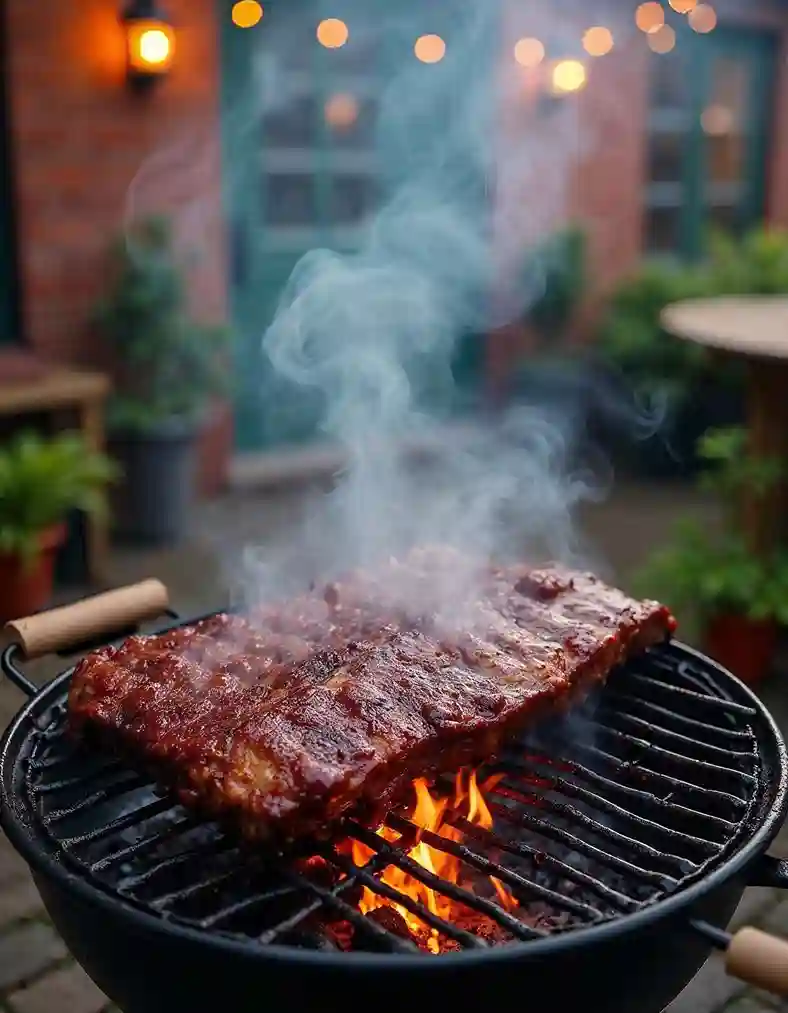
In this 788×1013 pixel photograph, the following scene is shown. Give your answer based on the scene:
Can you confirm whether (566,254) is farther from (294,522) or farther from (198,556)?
(198,556)

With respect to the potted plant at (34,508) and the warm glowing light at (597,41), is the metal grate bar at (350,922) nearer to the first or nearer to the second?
the potted plant at (34,508)

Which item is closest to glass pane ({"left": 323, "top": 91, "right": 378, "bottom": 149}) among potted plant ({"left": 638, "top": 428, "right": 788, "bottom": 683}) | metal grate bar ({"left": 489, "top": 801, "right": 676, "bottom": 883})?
potted plant ({"left": 638, "top": 428, "right": 788, "bottom": 683})

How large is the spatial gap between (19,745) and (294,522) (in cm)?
478

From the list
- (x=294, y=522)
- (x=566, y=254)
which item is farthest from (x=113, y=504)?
(x=566, y=254)

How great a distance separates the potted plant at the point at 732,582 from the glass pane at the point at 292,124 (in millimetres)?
3876

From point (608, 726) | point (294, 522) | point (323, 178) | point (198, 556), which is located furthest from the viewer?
point (323, 178)

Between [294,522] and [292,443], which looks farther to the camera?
[292,443]

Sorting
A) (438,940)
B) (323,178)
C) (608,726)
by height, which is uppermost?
(323,178)

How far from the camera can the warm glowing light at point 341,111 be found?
748 cm

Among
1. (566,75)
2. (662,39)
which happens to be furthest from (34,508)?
(662,39)

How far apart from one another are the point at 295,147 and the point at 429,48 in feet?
3.90

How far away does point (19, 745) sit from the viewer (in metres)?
2.11

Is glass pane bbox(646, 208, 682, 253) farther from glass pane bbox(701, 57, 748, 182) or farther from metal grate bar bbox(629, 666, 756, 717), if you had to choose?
metal grate bar bbox(629, 666, 756, 717)

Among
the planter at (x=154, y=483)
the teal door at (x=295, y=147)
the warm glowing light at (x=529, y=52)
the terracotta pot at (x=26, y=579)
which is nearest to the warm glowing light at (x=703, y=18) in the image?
the warm glowing light at (x=529, y=52)
